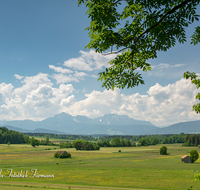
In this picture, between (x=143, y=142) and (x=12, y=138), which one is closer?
(x=12, y=138)

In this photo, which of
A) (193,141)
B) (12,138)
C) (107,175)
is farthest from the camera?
(12,138)

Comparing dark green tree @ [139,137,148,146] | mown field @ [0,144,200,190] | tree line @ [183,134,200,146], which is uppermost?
mown field @ [0,144,200,190]

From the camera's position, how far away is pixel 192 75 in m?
9.47

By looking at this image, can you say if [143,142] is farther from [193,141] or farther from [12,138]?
[12,138]

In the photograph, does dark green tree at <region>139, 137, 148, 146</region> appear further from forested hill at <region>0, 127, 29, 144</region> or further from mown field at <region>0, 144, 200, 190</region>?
forested hill at <region>0, 127, 29, 144</region>

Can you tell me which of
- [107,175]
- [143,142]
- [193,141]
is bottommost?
[143,142]

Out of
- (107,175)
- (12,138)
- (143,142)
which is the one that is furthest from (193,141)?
(12,138)

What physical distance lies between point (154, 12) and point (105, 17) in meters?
1.96

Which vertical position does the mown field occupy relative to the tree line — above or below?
above

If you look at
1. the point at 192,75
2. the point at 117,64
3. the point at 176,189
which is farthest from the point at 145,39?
the point at 176,189

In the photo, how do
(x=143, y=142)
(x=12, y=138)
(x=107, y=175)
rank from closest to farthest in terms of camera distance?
(x=107, y=175) → (x=12, y=138) → (x=143, y=142)

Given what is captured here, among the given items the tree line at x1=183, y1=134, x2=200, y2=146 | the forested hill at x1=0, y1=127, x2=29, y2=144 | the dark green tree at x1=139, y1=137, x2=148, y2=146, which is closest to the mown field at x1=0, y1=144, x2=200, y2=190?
the tree line at x1=183, y1=134, x2=200, y2=146

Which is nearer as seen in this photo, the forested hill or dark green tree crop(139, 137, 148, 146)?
the forested hill

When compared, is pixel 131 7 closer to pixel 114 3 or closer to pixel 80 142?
pixel 114 3
